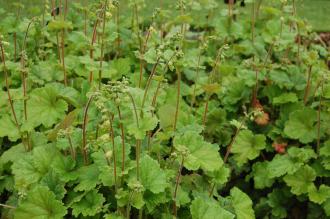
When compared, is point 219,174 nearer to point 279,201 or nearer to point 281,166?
point 281,166

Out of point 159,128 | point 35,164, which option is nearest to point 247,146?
point 159,128

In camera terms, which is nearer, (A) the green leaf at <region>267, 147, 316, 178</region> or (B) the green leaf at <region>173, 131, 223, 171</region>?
(B) the green leaf at <region>173, 131, 223, 171</region>

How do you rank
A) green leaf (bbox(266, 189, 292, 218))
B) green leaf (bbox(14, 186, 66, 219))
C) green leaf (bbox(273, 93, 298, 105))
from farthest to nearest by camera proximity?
green leaf (bbox(273, 93, 298, 105)), green leaf (bbox(266, 189, 292, 218)), green leaf (bbox(14, 186, 66, 219))

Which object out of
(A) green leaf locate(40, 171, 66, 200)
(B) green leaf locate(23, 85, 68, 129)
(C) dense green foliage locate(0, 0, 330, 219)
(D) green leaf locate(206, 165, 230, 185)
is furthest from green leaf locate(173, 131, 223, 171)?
(B) green leaf locate(23, 85, 68, 129)

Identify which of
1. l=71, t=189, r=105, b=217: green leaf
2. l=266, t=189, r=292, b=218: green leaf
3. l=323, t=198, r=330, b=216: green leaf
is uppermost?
l=71, t=189, r=105, b=217: green leaf

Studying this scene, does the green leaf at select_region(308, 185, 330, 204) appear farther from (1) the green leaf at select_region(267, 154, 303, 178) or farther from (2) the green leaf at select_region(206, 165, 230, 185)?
(2) the green leaf at select_region(206, 165, 230, 185)

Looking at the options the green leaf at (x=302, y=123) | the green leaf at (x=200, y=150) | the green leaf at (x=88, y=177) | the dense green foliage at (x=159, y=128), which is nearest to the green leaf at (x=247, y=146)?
the dense green foliage at (x=159, y=128)

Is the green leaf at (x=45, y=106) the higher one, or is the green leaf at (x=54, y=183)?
the green leaf at (x=45, y=106)

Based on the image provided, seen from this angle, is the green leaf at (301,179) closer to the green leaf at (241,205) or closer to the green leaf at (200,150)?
the green leaf at (241,205)
